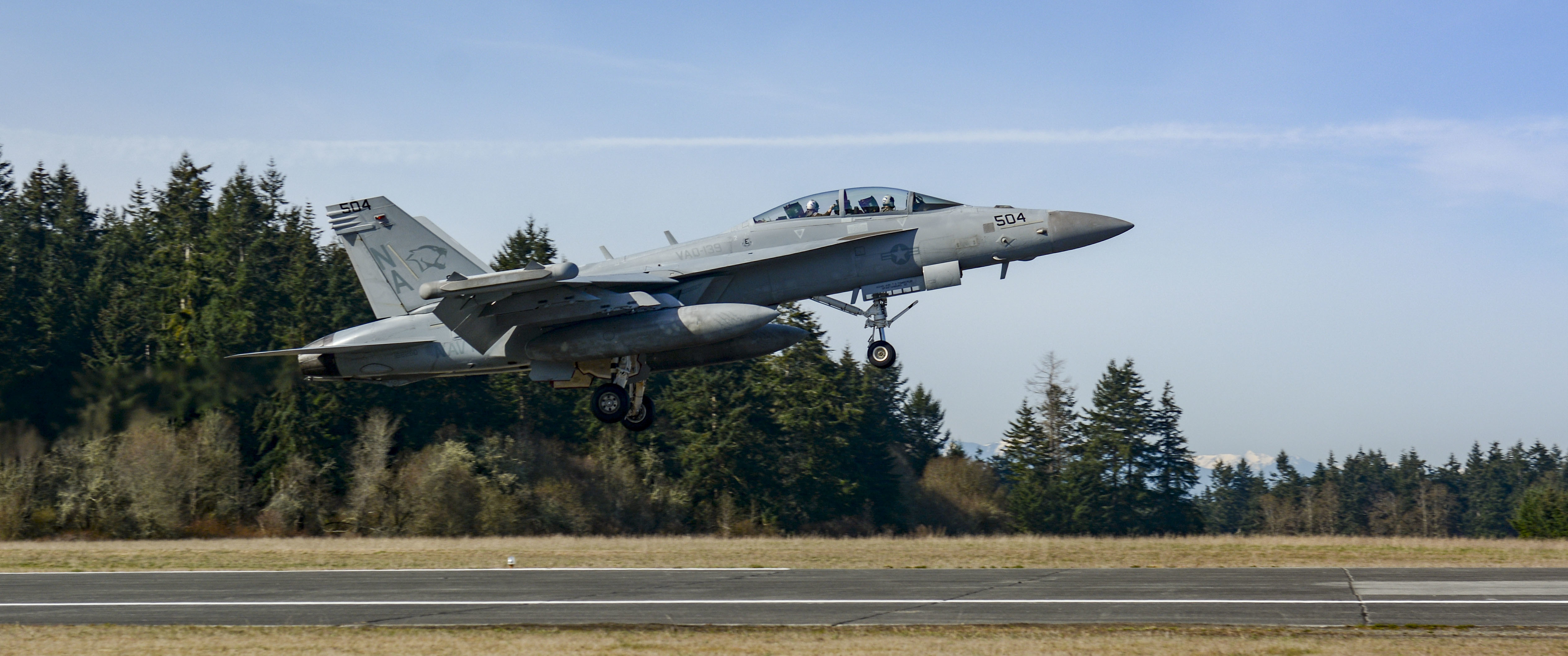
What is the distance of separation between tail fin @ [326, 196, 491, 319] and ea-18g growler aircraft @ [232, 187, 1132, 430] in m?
0.99

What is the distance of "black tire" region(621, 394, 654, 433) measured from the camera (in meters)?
22.7

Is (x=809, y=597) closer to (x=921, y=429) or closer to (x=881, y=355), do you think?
(x=881, y=355)

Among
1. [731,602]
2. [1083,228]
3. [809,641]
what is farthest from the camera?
[1083,228]

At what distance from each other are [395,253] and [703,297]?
630 cm

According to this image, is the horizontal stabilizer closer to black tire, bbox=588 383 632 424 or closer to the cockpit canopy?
black tire, bbox=588 383 632 424

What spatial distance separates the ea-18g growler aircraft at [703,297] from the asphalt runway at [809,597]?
365 centimetres

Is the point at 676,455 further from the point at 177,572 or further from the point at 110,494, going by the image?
the point at 177,572

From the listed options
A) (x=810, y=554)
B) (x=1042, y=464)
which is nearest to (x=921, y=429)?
(x=1042, y=464)

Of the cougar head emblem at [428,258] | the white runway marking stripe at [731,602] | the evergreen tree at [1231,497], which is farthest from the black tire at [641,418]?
the evergreen tree at [1231,497]

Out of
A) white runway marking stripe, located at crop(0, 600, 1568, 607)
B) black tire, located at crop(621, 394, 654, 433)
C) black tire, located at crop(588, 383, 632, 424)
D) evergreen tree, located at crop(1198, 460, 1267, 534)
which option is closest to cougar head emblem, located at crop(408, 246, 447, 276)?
black tire, located at crop(588, 383, 632, 424)

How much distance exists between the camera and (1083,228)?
20.9 metres

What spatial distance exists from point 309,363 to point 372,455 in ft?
Answer: 80.7

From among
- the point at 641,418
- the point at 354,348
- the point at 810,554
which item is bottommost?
the point at 810,554

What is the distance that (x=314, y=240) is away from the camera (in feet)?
226
